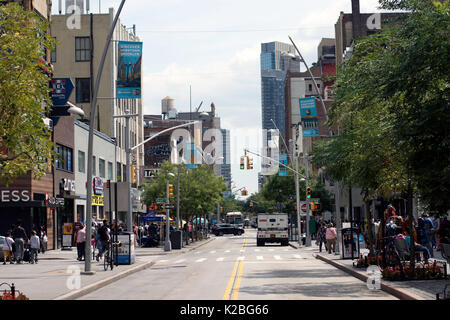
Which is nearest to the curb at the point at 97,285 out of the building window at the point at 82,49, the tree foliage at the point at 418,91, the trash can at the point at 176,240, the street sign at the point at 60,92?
the tree foliage at the point at 418,91

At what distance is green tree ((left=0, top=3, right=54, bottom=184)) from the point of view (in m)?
16.8

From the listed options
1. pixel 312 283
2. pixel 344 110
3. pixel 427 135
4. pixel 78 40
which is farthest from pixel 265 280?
pixel 78 40

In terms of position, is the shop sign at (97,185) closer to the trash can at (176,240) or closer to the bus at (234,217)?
the trash can at (176,240)

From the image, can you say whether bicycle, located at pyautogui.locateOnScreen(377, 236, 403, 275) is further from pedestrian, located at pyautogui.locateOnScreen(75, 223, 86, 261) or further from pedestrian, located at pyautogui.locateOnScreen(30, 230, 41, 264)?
pedestrian, located at pyautogui.locateOnScreen(30, 230, 41, 264)

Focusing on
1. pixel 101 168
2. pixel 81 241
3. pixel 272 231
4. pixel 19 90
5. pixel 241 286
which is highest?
pixel 101 168

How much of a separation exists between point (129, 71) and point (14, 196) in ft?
37.9

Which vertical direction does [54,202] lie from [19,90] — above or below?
below

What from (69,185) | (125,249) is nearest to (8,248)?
(125,249)

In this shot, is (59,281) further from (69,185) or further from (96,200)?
(96,200)

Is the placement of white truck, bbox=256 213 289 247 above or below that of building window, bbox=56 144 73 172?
below

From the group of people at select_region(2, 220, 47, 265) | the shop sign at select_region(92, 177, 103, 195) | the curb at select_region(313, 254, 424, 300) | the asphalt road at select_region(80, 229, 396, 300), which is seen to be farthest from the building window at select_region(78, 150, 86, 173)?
the curb at select_region(313, 254, 424, 300)

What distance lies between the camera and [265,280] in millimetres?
21875

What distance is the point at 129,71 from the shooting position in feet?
122

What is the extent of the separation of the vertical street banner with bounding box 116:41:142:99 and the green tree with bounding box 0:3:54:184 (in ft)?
54.5
